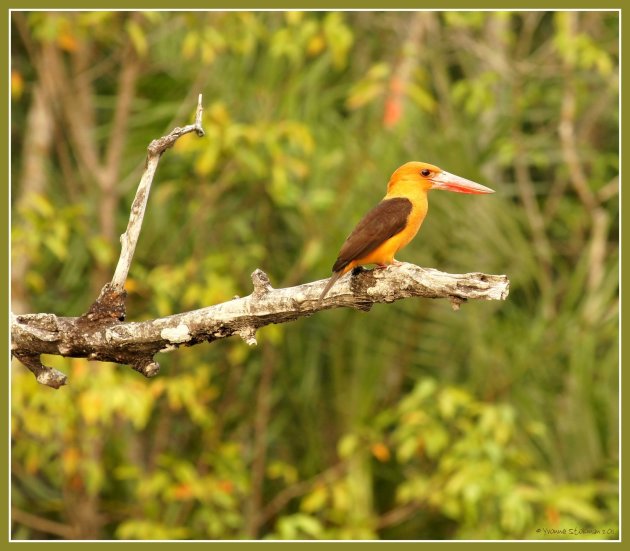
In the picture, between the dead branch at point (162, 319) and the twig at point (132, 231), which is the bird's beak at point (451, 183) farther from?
the twig at point (132, 231)

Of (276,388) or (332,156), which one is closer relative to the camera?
(332,156)

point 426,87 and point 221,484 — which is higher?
point 426,87

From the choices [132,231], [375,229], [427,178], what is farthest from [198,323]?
[427,178]

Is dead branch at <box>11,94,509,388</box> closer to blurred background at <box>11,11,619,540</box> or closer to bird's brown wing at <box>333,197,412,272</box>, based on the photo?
bird's brown wing at <box>333,197,412,272</box>

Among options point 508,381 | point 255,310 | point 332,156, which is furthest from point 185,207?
point 255,310

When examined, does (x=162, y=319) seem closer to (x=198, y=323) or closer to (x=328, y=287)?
(x=198, y=323)

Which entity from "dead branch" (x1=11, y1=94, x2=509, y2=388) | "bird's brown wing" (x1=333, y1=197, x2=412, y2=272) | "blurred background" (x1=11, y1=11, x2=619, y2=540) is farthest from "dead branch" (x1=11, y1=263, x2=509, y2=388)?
"blurred background" (x1=11, y1=11, x2=619, y2=540)

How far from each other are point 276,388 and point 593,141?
390cm

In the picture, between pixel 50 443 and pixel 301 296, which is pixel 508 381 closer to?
pixel 50 443

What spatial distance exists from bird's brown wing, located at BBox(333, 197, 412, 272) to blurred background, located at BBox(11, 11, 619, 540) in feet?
7.30

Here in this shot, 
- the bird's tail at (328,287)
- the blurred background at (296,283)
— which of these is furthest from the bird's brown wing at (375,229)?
the blurred background at (296,283)

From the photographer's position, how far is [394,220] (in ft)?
13.8

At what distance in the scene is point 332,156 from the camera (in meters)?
6.93

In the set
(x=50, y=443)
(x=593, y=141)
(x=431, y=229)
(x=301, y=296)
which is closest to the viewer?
(x=301, y=296)
